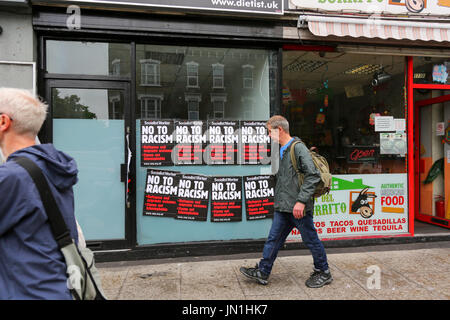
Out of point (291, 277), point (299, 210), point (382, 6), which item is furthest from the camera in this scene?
point (382, 6)

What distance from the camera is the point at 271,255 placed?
368cm

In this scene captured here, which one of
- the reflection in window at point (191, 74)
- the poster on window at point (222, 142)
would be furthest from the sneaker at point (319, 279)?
the reflection in window at point (191, 74)

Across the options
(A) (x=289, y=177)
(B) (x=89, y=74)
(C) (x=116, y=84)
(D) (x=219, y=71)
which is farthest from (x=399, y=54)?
(B) (x=89, y=74)

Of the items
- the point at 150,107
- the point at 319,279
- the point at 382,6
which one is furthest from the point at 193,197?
the point at 382,6

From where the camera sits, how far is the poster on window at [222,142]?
4.83m

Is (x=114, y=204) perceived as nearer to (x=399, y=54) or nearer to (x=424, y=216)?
(x=399, y=54)

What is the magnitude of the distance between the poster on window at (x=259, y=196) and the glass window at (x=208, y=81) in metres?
0.99

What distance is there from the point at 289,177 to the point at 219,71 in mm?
2248

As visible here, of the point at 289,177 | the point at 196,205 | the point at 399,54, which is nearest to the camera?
the point at 289,177

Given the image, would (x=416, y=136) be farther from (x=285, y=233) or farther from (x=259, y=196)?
(x=285, y=233)

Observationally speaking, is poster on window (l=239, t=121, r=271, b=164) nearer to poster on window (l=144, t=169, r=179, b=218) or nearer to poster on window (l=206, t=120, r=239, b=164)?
poster on window (l=206, t=120, r=239, b=164)

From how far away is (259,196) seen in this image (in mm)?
4949

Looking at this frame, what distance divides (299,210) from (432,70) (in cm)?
424

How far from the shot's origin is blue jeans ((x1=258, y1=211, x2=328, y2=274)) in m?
3.59
